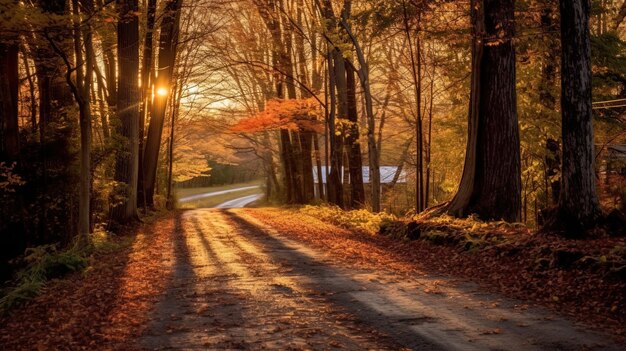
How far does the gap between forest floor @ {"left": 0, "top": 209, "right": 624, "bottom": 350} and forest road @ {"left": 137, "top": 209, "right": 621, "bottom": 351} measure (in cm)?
1

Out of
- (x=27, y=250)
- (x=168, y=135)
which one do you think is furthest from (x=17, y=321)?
(x=168, y=135)

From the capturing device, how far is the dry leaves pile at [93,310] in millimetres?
5621

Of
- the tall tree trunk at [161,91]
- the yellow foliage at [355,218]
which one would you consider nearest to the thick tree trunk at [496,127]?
the yellow foliage at [355,218]

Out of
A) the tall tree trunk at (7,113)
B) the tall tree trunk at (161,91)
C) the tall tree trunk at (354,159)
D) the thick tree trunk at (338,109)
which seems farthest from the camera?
the tall tree trunk at (161,91)

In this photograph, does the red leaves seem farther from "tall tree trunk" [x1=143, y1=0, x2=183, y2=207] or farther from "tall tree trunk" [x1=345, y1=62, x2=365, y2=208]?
"tall tree trunk" [x1=143, y1=0, x2=183, y2=207]

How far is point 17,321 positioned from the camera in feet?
23.0

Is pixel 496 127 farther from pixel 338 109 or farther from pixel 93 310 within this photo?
pixel 338 109

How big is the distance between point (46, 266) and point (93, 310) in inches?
143

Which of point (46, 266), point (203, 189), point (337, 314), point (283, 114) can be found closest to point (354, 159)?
point (283, 114)

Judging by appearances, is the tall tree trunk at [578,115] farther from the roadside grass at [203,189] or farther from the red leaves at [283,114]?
the roadside grass at [203,189]

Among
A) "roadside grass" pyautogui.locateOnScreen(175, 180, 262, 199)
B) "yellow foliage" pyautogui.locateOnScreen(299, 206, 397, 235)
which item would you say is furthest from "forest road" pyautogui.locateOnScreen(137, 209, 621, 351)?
"roadside grass" pyautogui.locateOnScreen(175, 180, 262, 199)

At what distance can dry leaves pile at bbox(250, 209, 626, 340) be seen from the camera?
612 centimetres

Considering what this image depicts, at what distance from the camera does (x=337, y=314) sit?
6070 millimetres

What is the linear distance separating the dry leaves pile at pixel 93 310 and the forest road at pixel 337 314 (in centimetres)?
25
